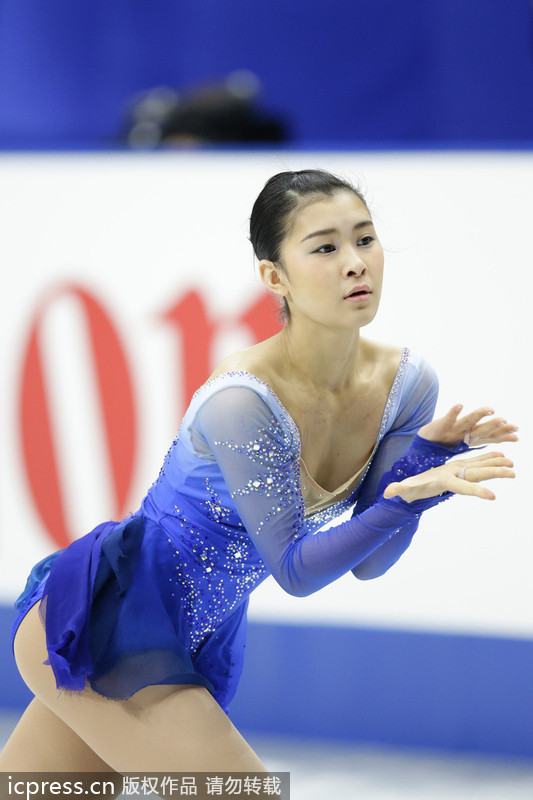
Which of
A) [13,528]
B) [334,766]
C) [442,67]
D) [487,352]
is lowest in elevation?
[334,766]

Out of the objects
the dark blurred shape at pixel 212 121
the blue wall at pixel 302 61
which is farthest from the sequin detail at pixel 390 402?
the blue wall at pixel 302 61

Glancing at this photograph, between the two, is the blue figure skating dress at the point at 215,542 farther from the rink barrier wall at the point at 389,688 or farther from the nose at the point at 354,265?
the rink barrier wall at the point at 389,688

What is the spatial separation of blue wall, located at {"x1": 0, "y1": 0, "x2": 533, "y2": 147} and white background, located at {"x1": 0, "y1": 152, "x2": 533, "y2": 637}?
5.63 ft

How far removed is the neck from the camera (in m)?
1.92

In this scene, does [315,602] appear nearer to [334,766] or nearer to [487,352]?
[334,766]

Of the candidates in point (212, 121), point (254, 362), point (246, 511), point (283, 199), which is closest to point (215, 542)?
point (246, 511)

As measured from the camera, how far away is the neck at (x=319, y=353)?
1915 mm

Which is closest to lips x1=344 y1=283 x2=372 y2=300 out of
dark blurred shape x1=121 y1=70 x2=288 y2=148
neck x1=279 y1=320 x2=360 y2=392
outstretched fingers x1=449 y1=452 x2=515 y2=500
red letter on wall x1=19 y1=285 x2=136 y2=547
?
neck x1=279 y1=320 x2=360 y2=392

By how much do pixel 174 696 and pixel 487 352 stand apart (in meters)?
1.77

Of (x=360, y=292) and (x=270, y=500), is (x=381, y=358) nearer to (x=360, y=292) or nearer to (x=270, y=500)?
(x=360, y=292)

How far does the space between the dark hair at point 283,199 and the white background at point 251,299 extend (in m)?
1.40

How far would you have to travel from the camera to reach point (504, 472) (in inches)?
62.5

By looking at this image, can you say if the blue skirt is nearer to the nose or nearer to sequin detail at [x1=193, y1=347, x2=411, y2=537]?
sequin detail at [x1=193, y1=347, x2=411, y2=537]

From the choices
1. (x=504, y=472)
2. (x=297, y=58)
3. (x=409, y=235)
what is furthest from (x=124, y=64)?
(x=504, y=472)
